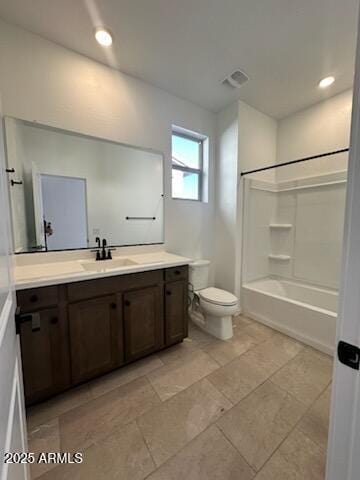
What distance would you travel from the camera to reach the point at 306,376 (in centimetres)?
171

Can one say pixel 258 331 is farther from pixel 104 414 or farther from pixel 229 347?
pixel 104 414

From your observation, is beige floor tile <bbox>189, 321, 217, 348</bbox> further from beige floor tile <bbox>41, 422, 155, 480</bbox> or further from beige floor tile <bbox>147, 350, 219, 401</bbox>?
beige floor tile <bbox>41, 422, 155, 480</bbox>

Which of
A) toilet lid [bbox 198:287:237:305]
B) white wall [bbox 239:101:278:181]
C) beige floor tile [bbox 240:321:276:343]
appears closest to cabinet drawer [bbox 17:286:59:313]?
toilet lid [bbox 198:287:237:305]

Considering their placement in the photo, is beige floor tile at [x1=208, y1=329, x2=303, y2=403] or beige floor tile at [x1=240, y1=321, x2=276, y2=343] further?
beige floor tile at [x1=240, y1=321, x2=276, y2=343]

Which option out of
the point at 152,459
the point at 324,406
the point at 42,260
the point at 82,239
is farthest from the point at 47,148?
the point at 324,406

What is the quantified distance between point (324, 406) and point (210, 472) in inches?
36.4

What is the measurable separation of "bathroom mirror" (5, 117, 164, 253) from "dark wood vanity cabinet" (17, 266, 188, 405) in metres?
0.60

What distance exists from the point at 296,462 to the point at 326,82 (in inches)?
127

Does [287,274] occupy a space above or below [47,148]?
below

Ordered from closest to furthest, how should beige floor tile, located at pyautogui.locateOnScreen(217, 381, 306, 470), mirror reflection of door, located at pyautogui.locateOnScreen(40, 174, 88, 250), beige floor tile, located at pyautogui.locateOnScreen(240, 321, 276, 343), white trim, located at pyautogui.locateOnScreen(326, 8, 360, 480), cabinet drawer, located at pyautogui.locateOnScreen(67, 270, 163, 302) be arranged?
1. white trim, located at pyautogui.locateOnScreen(326, 8, 360, 480)
2. beige floor tile, located at pyautogui.locateOnScreen(217, 381, 306, 470)
3. cabinet drawer, located at pyautogui.locateOnScreen(67, 270, 163, 302)
4. mirror reflection of door, located at pyautogui.locateOnScreen(40, 174, 88, 250)
5. beige floor tile, located at pyautogui.locateOnScreen(240, 321, 276, 343)

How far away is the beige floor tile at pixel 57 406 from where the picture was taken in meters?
1.33

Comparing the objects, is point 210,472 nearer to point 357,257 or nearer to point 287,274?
point 357,257

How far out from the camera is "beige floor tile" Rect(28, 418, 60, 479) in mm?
1078

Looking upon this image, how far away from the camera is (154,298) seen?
1830 mm
